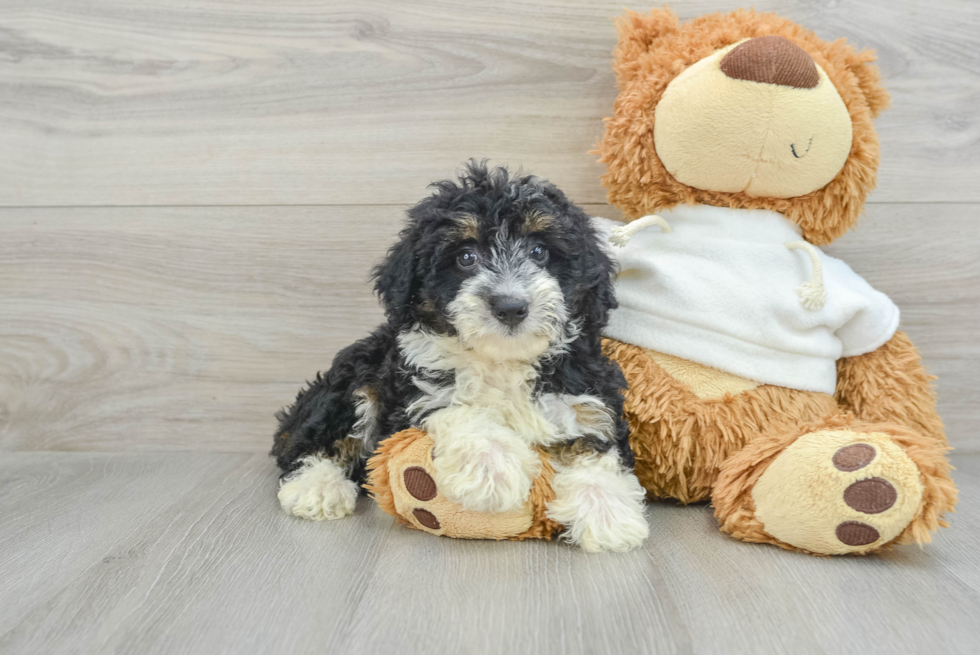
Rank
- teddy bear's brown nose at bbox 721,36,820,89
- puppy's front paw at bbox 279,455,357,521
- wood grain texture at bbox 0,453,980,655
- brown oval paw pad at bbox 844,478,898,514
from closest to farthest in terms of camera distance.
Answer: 1. wood grain texture at bbox 0,453,980,655
2. brown oval paw pad at bbox 844,478,898,514
3. teddy bear's brown nose at bbox 721,36,820,89
4. puppy's front paw at bbox 279,455,357,521

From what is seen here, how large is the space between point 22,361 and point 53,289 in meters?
0.25

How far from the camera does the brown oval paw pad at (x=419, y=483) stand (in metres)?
1.42

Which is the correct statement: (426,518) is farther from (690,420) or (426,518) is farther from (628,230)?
(628,230)

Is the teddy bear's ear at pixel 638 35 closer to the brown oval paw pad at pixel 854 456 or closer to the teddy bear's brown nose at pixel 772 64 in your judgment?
the teddy bear's brown nose at pixel 772 64

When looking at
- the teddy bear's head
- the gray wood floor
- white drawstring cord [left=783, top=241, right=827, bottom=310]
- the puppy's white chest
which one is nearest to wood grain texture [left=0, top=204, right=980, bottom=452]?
the gray wood floor

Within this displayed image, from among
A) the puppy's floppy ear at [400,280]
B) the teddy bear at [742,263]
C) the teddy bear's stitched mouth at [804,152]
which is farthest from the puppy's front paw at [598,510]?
the teddy bear's stitched mouth at [804,152]

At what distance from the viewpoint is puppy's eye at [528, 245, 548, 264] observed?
144 cm

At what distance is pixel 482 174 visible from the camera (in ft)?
4.87

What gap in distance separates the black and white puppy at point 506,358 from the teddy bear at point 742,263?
192mm

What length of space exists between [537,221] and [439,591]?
2.36 ft

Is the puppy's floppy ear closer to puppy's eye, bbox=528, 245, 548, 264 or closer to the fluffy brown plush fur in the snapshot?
puppy's eye, bbox=528, 245, 548, 264

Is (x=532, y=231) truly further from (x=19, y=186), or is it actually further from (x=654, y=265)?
(x=19, y=186)

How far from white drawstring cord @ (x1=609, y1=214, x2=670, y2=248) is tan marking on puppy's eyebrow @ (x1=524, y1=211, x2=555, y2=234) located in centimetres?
28

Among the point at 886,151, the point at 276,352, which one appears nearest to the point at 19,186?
the point at 276,352
